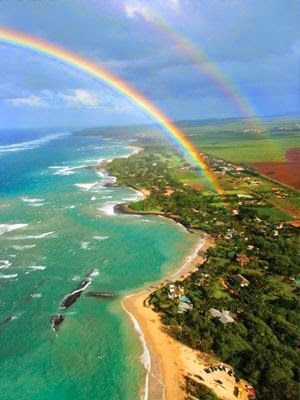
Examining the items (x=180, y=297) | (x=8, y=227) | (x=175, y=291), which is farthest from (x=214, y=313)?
(x=8, y=227)

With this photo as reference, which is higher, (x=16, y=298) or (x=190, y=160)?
(x=16, y=298)

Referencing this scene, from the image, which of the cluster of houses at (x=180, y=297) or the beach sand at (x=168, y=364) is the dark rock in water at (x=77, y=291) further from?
the cluster of houses at (x=180, y=297)

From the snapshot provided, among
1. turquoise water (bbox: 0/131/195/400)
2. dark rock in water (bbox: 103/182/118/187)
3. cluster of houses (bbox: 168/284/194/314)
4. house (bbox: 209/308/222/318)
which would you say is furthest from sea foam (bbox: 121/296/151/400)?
dark rock in water (bbox: 103/182/118/187)

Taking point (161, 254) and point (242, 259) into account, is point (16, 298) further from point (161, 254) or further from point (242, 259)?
point (242, 259)

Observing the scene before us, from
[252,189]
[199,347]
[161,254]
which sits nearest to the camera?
[199,347]

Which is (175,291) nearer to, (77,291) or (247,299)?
(247,299)

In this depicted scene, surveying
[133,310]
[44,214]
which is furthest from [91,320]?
[44,214]

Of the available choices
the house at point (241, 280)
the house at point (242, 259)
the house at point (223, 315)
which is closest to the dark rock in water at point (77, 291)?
the house at point (223, 315)
